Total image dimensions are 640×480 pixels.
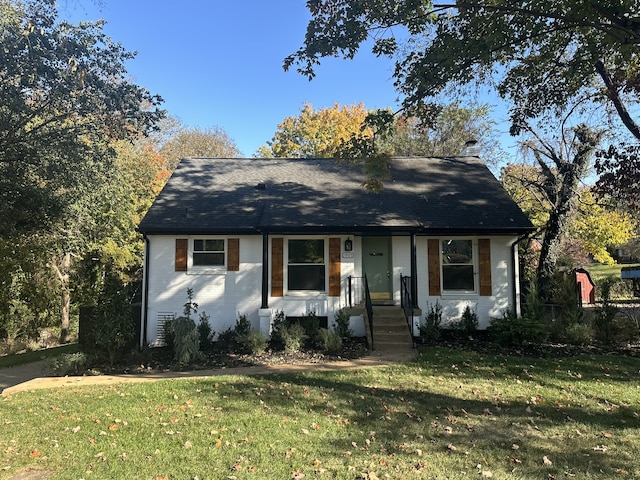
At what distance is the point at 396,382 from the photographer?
711cm

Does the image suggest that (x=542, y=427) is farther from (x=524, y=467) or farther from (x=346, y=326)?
(x=346, y=326)

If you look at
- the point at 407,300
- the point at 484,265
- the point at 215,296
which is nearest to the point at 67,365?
the point at 215,296

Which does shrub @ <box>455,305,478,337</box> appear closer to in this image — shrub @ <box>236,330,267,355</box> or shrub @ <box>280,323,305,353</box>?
shrub @ <box>280,323,305,353</box>

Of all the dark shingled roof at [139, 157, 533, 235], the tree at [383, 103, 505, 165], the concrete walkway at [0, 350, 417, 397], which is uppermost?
the tree at [383, 103, 505, 165]

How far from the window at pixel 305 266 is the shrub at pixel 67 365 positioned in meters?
5.28

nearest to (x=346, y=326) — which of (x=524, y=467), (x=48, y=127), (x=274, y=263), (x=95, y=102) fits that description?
(x=274, y=263)

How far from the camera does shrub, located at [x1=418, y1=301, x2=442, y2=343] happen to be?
10.6 metres

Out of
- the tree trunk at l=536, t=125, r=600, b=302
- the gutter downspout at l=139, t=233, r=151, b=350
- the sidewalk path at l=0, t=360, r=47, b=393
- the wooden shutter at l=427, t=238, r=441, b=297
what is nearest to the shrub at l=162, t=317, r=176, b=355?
the gutter downspout at l=139, t=233, r=151, b=350

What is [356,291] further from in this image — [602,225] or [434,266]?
[602,225]

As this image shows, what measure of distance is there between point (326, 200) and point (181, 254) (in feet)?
14.8

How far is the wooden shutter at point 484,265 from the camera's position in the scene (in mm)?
11922

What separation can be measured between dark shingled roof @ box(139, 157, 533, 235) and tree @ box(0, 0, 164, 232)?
8.47 ft

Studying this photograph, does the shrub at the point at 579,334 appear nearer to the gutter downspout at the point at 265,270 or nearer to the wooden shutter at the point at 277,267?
the wooden shutter at the point at 277,267

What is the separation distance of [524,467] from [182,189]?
12.0 meters
